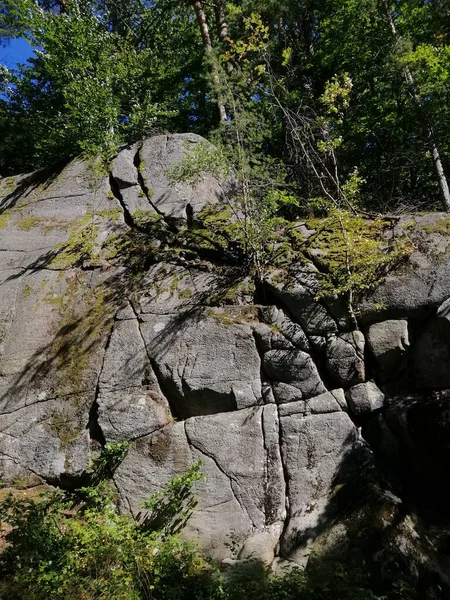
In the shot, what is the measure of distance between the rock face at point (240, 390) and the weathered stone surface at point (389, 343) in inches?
0.7

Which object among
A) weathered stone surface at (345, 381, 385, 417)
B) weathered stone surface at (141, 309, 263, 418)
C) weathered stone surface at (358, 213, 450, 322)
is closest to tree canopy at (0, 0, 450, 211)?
weathered stone surface at (358, 213, 450, 322)

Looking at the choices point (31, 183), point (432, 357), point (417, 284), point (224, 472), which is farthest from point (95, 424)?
point (31, 183)

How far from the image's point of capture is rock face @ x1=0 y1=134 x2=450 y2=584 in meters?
5.44

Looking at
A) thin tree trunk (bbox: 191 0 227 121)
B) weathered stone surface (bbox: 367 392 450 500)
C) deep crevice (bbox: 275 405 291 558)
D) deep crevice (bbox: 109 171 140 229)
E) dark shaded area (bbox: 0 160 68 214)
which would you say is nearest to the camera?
weathered stone surface (bbox: 367 392 450 500)

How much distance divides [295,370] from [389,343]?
1528mm

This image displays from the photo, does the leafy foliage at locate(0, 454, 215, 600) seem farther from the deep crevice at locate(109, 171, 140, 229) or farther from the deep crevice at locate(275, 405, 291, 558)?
the deep crevice at locate(109, 171, 140, 229)

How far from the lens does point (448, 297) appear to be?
5.88 meters

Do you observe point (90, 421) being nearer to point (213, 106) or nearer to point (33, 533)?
point (33, 533)

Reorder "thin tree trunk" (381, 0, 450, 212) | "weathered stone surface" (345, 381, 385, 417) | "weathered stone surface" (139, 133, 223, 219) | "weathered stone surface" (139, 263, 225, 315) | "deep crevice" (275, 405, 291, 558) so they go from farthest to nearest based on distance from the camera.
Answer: "thin tree trunk" (381, 0, 450, 212) → "weathered stone surface" (139, 133, 223, 219) → "weathered stone surface" (139, 263, 225, 315) → "weathered stone surface" (345, 381, 385, 417) → "deep crevice" (275, 405, 291, 558)

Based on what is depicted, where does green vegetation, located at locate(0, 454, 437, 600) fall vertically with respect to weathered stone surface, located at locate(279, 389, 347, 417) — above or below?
below

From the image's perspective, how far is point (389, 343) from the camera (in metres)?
6.08

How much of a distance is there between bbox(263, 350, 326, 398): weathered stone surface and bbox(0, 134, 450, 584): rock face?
0.06ft

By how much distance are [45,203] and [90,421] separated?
5262 millimetres

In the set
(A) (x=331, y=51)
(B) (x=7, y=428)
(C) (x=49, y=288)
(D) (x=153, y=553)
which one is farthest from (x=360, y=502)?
(A) (x=331, y=51)
